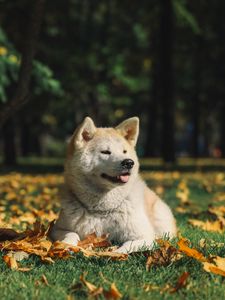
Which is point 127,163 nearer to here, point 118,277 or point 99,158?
point 99,158

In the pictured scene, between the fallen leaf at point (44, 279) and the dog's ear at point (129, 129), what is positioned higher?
the dog's ear at point (129, 129)

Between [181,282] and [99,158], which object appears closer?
[181,282]

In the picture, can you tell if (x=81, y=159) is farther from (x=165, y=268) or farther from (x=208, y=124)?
(x=208, y=124)

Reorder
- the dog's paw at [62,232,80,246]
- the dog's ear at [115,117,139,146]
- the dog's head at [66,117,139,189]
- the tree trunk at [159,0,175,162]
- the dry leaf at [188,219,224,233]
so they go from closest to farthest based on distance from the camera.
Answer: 1. the dog's paw at [62,232,80,246]
2. the dog's head at [66,117,139,189]
3. the dog's ear at [115,117,139,146]
4. the dry leaf at [188,219,224,233]
5. the tree trunk at [159,0,175,162]

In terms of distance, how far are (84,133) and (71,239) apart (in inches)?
37.7

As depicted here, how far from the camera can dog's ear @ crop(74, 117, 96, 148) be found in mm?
5285

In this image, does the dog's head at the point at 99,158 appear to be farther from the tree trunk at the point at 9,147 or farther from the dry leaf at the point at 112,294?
the tree trunk at the point at 9,147

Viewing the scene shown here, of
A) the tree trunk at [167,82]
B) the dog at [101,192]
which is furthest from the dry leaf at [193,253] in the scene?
the tree trunk at [167,82]

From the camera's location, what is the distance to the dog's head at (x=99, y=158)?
5.17m

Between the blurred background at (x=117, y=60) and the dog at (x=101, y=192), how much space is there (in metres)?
6.22

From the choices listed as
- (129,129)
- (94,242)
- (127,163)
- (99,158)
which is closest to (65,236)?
(94,242)

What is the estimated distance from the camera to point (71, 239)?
5.09 metres

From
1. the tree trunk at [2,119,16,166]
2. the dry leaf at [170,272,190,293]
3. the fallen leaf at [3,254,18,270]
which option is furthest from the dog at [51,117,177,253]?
the tree trunk at [2,119,16,166]

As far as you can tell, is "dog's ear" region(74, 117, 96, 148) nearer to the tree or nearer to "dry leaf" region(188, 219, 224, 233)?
"dry leaf" region(188, 219, 224, 233)
